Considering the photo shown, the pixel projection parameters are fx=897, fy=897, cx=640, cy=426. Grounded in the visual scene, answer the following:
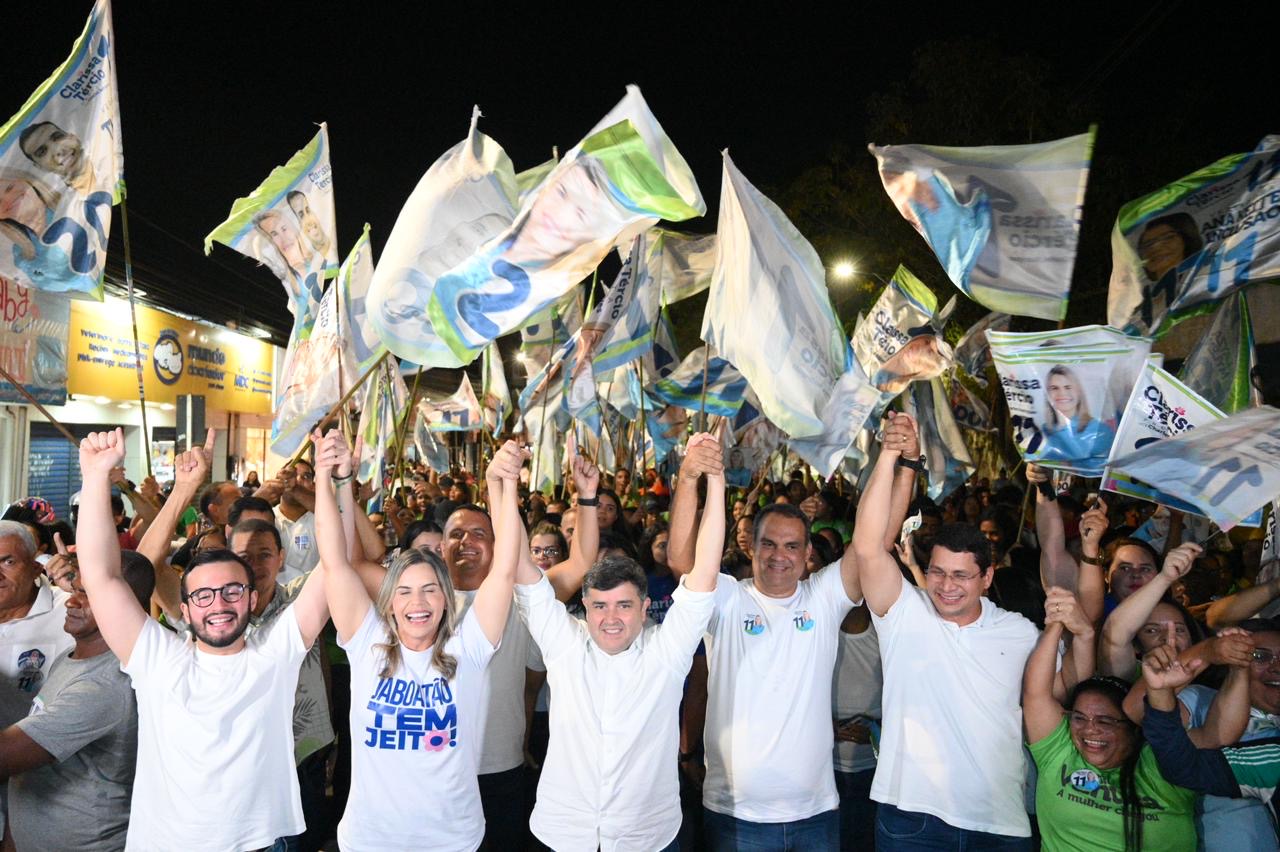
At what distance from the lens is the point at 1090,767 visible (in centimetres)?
329

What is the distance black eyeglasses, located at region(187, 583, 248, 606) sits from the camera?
3127 millimetres

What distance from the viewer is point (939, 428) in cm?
910

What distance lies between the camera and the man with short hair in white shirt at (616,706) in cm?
319

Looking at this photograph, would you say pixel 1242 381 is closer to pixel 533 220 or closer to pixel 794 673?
pixel 794 673

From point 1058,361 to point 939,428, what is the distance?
4.95 metres

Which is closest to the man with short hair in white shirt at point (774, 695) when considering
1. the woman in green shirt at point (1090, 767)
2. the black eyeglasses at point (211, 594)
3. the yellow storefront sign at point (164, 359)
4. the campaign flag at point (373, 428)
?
the woman in green shirt at point (1090, 767)

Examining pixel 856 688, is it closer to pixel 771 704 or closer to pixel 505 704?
pixel 771 704

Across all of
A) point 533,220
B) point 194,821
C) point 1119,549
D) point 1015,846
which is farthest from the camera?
point 1119,549

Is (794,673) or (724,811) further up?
(794,673)

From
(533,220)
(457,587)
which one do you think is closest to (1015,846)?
(457,587)

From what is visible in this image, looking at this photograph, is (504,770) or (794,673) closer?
(794,673)

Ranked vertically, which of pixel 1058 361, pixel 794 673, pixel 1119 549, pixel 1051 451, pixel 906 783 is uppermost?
pixel 1058 361

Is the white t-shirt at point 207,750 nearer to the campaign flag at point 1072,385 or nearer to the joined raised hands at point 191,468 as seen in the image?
the joined raised hands at point 191,468

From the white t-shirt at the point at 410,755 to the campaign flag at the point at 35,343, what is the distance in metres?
10.6
